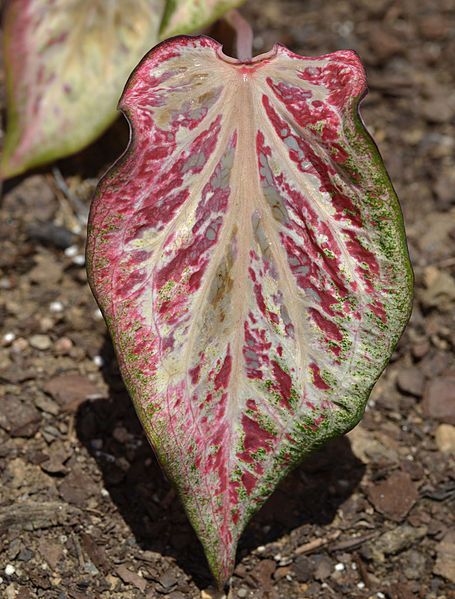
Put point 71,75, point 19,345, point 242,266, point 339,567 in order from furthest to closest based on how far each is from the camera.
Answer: point 71,75 < point 19,345 < point 339,567 < point 242,266

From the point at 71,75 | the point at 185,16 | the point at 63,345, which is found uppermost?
the point at 185,16

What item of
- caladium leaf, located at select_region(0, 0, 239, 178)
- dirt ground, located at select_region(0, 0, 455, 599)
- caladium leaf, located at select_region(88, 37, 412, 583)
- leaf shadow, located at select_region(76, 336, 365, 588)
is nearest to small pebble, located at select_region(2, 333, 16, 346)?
dirt ground, located at select_region(0, 0, 455, 599)

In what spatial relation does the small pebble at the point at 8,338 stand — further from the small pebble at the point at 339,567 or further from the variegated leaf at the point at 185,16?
the small pebble at the point at 339,567

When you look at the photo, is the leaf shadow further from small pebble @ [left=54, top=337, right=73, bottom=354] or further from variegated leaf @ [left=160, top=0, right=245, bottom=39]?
variegated leaf @ [left=160, top=0, right=245, bottom=39]

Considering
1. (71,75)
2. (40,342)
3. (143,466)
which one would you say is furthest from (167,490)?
(71,75)

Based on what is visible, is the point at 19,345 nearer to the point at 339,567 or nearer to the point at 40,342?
the point at 40,342

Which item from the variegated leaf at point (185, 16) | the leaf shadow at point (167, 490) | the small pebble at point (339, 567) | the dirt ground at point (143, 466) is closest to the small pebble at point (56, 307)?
the dirt ground at point (143, 466)

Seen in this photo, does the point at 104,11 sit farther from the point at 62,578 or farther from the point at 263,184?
the point at 62,578
